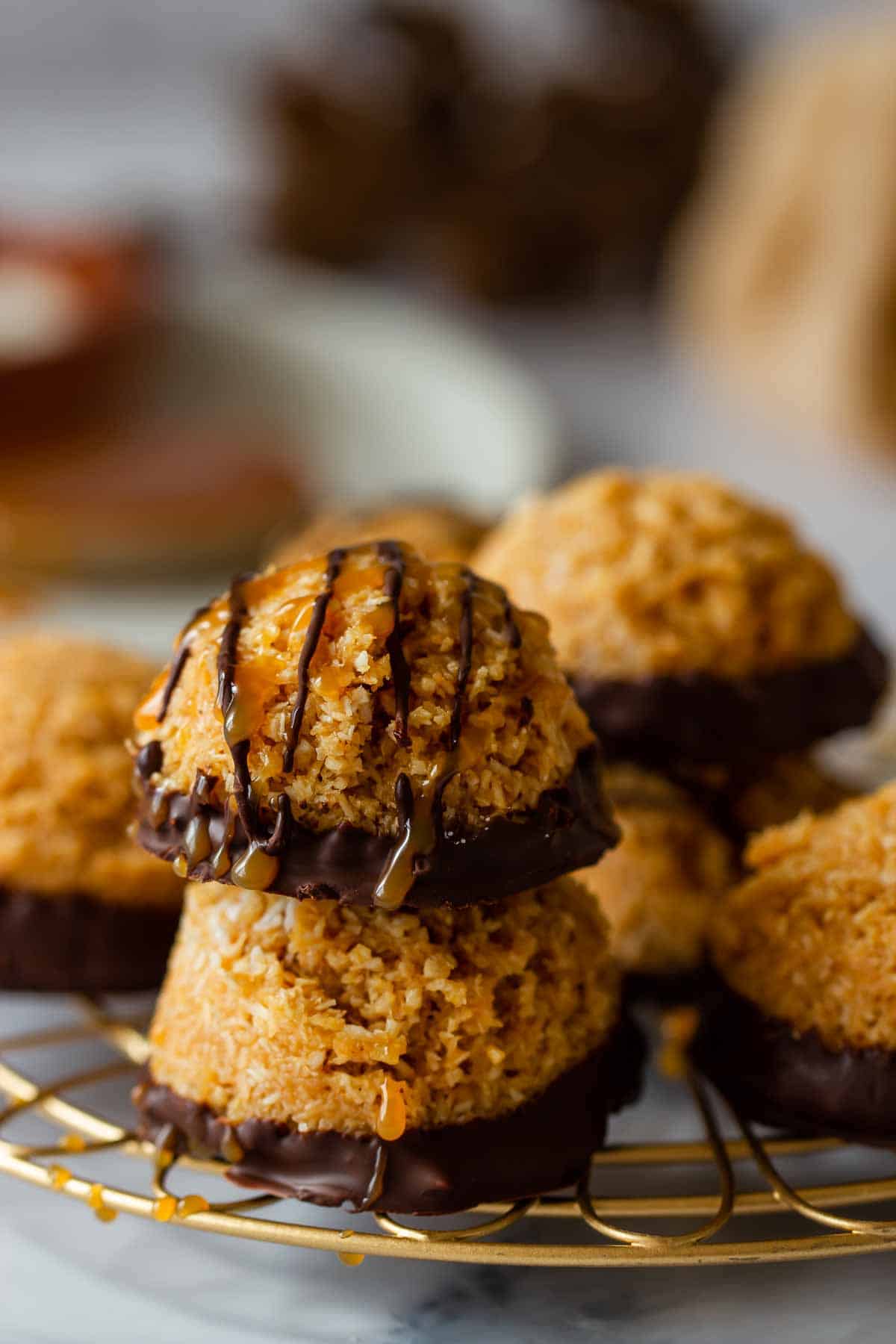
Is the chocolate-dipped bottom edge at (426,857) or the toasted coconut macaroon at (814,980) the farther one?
the toasted coconut macaroon at (814,980)

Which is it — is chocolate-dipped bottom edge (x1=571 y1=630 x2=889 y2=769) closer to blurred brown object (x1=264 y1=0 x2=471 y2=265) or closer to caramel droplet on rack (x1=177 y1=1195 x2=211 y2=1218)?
caramel droplet on rack (x1=177 y1=1195 x2=211 y2=1218)

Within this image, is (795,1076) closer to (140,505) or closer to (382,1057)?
(382,1057)

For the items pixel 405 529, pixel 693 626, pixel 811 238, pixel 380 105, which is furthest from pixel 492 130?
pixel 693 626

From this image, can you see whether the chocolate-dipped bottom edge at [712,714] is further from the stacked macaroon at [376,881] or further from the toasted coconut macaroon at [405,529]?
the toasted coconut macaroon at [405,529]

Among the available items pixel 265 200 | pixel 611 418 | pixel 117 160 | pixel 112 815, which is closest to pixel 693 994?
pixel 112 815

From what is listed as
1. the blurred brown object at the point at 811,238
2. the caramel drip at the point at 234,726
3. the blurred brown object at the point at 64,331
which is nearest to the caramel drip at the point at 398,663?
the caramel drip at the point at 234,726

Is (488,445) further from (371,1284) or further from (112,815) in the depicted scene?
(371,1284)

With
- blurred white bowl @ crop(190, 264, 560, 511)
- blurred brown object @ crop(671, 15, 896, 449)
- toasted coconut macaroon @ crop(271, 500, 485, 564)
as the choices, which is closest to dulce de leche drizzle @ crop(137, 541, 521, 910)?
toasted coconut macaroon @ crop(271, 500, 485, 564)
